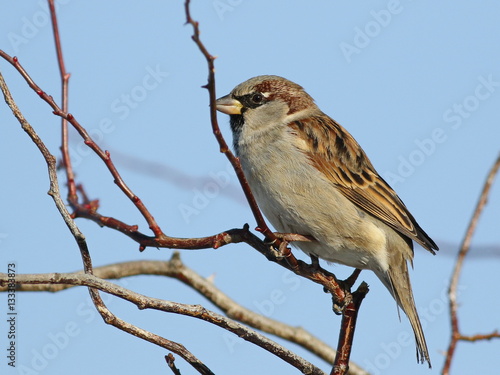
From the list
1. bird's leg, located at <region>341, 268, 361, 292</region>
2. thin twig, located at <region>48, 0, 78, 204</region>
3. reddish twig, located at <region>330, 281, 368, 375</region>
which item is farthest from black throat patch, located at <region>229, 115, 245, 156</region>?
reddish twig, located at <region>330, 281, 368, 375</region>

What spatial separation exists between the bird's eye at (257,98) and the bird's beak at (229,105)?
127 mm

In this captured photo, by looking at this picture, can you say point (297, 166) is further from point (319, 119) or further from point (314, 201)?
point (319, 119)

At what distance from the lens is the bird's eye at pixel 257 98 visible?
5115 millimetres

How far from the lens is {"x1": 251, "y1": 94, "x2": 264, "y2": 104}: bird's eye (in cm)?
512

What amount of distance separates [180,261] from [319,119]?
4.96 ft

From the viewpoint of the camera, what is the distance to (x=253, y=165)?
176 inches

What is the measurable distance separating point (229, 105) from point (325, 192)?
1.00m

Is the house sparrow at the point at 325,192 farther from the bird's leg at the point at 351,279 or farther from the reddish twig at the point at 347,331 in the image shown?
the reddish twig at the point at 347,331

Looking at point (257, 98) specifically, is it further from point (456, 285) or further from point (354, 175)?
point (456, 285)

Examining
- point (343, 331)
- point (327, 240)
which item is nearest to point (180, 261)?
point (327, 240)

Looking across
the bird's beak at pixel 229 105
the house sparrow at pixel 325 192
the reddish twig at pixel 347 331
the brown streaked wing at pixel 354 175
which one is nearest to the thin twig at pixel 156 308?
the reddish twig at pixel 347 331

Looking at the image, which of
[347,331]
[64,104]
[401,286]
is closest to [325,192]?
[401,286]

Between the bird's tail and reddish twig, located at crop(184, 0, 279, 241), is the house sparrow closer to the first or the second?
the bird's tail

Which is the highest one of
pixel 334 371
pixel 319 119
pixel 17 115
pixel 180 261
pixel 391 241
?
pixel 319 119
